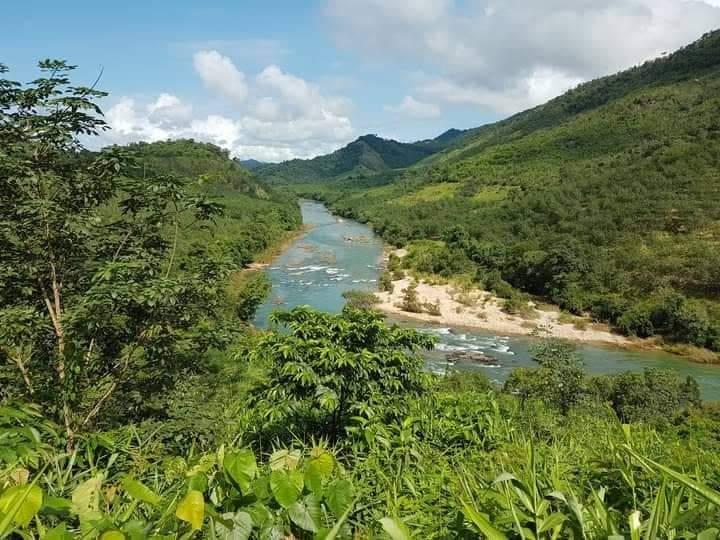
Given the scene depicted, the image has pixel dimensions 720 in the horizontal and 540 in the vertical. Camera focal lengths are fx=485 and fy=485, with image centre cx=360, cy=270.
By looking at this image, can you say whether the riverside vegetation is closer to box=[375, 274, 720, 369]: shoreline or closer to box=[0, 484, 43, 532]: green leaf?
box=[0, 484, 43, 532]: green leaf

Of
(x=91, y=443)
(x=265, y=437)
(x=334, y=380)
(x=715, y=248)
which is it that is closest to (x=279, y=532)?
(x=91, y=443)

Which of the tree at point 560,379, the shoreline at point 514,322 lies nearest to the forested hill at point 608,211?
the shoreline at point 514,322

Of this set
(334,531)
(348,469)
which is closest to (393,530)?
(334,531)

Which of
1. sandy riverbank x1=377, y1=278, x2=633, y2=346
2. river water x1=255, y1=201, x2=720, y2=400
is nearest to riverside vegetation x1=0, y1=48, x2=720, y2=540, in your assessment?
river water x1=255, y1=201, x2=720, y2=400

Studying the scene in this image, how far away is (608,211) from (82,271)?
202ft

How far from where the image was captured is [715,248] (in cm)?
4256

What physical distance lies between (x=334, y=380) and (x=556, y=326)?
35968mm

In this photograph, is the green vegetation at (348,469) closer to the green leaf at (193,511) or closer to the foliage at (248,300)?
the green leaf at (193,511)

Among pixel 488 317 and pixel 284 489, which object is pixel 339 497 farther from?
pixel 488 317

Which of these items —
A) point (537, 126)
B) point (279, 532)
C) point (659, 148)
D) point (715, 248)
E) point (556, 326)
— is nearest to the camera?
point (279, 532)

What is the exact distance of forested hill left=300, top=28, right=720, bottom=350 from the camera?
131ft

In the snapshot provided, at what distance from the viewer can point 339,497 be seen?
5.36 ft

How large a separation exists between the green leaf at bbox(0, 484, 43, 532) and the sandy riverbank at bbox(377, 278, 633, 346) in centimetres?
3561

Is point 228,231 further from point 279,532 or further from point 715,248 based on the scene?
point 279,532
